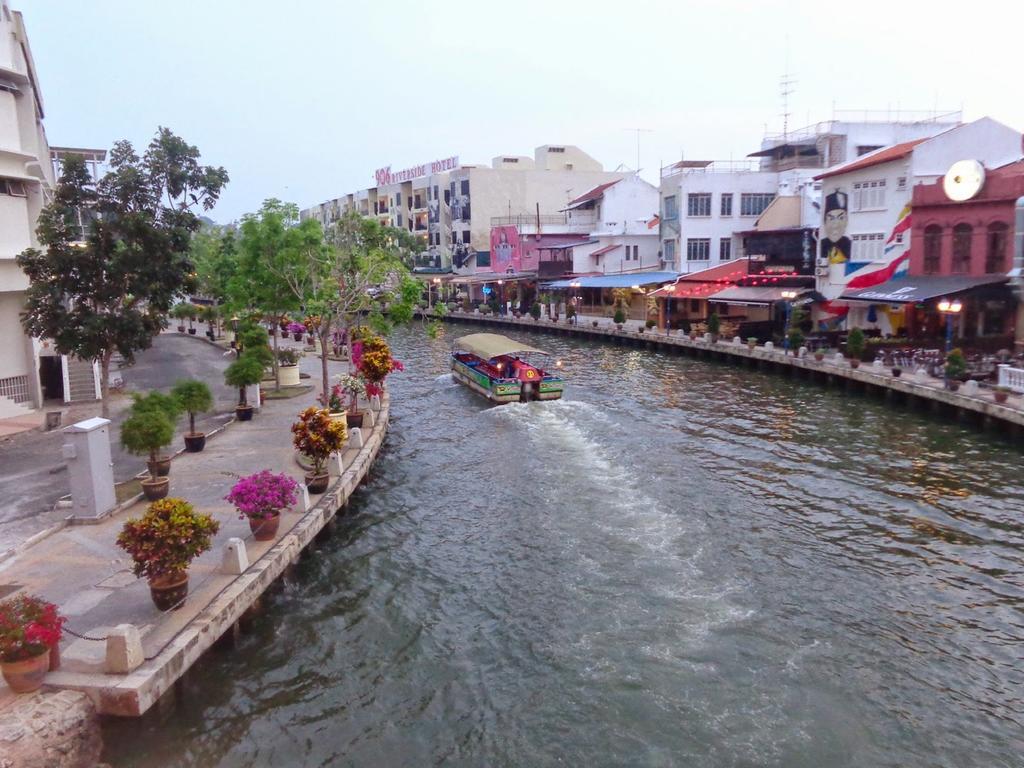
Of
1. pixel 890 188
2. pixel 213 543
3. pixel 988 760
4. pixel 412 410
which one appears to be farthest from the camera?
pixel 890 188

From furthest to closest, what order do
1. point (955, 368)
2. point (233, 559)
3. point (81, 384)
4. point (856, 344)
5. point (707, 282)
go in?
point (707, 282)
point (856, 344)
point (81, 384)
point (955, 368)
point (233, 559)

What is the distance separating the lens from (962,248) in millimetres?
32875

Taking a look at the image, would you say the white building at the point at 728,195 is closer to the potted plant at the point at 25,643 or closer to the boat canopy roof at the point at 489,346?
the boat canopy roof at the point at 489,346

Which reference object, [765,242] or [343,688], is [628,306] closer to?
[765,242]

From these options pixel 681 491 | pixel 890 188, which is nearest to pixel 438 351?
pixel 890 188

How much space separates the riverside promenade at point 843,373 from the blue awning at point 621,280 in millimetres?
3011

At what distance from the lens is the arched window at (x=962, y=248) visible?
107 feet

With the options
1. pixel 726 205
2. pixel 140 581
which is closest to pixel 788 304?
pixel 726 205

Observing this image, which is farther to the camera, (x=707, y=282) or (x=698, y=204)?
(x=698, y=204)

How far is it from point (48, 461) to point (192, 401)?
12.8 ft

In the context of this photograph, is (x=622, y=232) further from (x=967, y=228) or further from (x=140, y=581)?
(x=140, y=581)

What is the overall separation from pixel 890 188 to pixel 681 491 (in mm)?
25595

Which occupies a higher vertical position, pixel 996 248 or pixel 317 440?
pixel 996 248

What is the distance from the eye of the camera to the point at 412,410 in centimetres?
3089
